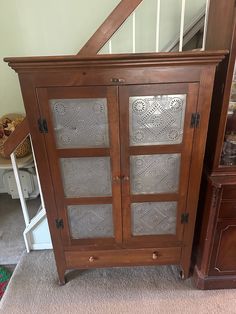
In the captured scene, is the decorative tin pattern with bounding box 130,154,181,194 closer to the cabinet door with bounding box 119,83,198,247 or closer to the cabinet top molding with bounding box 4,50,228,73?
the cabinet door with bounding box 119,83,198,247

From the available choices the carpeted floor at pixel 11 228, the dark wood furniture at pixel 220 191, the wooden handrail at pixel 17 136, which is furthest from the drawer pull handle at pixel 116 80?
the carpeted floor at pixel 11 228

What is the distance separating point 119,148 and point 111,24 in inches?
23.0

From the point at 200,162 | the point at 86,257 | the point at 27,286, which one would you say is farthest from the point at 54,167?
the point at 27,286

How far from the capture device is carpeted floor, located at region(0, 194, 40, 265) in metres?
1.77

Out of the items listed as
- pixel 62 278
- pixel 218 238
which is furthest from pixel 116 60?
pixel 62 278

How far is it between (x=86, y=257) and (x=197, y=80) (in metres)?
1.14

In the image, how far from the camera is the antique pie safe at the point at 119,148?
3.21 ft

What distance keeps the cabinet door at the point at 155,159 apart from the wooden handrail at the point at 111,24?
31 cm

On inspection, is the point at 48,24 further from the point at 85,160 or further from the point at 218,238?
the point at 218,238

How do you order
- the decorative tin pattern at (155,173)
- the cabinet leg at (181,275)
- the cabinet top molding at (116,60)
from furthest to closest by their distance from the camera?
the cabinet leg at (181,275)
the decorative tin pattern at (155,173)
the cabinet top molding at (116,60)

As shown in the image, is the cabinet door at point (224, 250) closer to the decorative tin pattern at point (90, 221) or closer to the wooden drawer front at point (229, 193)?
the wooden drawer front at point (229, 193)

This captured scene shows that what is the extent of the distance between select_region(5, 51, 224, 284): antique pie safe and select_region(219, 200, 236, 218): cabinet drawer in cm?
14

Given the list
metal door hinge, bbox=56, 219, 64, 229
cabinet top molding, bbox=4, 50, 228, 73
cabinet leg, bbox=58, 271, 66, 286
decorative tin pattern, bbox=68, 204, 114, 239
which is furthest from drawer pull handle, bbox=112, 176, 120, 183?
cabinet leg, bbox=58, 271, 66, 286

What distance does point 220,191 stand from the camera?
1.19m
